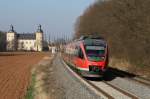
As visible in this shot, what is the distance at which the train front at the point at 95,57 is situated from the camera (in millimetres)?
28609

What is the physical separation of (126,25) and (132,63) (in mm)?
6799

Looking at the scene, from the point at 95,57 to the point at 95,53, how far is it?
1.20 feet

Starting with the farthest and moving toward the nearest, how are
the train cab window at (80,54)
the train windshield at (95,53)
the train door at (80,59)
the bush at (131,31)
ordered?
the bush at (131,31) < the train cab window at (80,54) < the train door at (80,59) < the train windshield at (95,53)

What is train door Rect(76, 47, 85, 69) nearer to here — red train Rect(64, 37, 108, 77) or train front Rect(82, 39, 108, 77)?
red train Rect(64, 37, 108, 77)

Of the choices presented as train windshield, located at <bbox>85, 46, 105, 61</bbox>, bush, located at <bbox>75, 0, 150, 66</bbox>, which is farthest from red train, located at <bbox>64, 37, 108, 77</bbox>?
bush, located at <bbox>75, 0, 150, 66</bbox>

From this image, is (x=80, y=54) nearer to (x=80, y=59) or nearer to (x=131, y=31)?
(x=80, y=59)

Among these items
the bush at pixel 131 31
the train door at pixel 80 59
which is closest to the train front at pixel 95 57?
the train door at pixel 80 59

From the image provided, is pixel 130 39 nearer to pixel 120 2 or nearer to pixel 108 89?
pixel 120 2

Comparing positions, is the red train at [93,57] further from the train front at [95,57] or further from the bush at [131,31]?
the bush at [131,31]

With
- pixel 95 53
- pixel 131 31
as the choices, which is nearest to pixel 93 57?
pixel 95 53

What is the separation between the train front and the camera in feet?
93.9

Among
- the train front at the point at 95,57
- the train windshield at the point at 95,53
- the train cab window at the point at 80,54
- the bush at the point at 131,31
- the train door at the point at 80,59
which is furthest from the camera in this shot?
the bush at the point at 131,31

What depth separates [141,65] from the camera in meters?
39.5

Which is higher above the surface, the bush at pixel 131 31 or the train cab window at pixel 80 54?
the bush at pixel 131 31
